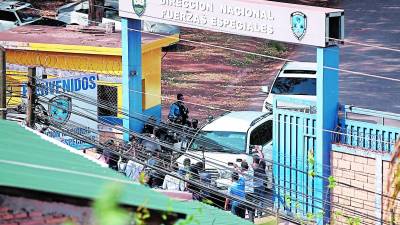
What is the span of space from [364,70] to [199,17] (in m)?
11.8

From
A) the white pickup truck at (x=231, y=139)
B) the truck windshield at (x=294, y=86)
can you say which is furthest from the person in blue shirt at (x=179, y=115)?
the truck windshield at (x=294, y=86)

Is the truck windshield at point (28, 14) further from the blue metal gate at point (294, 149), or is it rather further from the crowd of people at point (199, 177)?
the blue metal gate at point (294, 149)

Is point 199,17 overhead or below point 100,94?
overhead

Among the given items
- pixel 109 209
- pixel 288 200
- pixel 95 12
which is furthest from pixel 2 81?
pixel 95 12

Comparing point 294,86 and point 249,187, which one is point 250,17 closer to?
point 249,187

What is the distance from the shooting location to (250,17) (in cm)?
1714

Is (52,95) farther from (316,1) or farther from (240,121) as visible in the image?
(316,1)

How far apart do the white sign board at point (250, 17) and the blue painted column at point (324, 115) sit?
1.10ft

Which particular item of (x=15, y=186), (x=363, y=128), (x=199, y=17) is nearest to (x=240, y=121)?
(x=199, y=17)

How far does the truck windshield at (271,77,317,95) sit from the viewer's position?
23.5 meters

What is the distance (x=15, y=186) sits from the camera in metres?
7.24

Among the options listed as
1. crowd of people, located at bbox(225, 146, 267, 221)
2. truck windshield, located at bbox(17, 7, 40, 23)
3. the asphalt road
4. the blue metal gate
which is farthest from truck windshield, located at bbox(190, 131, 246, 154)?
truck windshield, located at bbox(17, 7, 40, 23)

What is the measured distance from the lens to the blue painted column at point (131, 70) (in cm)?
1997

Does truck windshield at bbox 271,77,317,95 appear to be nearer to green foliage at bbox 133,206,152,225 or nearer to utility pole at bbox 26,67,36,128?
utility pole at bbox 26,67,36,128
